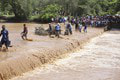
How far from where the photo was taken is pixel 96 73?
15141 mm

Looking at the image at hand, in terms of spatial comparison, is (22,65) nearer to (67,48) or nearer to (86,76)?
(86,76)

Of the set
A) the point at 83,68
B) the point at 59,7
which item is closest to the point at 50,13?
the point at 59,7

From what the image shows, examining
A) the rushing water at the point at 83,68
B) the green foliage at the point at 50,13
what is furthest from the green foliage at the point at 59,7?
the rushing water at the point at 83,68

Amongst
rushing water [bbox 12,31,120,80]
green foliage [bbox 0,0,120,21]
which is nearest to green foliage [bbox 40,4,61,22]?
green foliage [bbox 0,0,120,21]

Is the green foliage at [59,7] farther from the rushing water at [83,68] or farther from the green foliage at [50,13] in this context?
the rushing water at [83,68]

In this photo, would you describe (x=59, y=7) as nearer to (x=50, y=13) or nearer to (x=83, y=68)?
(x=50, y=13)

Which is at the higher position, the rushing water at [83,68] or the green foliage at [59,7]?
the green foliage at [59,7]

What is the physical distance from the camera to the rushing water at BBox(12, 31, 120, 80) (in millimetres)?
14218

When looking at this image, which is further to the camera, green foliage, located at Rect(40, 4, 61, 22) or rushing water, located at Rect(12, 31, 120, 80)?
green foliage, located at Rect(40, 4, 61, 22)

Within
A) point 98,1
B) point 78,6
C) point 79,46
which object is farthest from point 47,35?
point 98,1

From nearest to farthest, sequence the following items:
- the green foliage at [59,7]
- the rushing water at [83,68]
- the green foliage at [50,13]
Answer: the rushing water at [83,68] → the green foliage at [50,13] → the green foliage at [59,7]

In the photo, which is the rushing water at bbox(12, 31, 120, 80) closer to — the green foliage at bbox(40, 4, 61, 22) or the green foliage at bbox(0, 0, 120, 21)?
the green foliage at bbox(40, 4, 61, 22)

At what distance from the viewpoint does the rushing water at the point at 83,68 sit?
46.6 feet

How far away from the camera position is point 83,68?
16.3m
